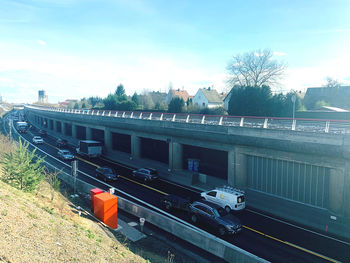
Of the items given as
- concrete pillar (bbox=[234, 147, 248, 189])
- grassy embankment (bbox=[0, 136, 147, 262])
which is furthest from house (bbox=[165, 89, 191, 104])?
grassy embankment (bbox=[0, 136, 147, 262])

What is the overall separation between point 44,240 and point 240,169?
18.2 meters

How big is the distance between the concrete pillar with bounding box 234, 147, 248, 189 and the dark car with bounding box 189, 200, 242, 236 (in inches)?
279

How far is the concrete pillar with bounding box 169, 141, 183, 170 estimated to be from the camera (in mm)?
31375

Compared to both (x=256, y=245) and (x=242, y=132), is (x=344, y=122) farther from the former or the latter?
(x=256, y=245)

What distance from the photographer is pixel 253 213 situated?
21578 mm

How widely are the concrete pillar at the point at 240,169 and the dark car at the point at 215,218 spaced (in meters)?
7.08

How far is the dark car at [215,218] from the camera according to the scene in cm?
1680

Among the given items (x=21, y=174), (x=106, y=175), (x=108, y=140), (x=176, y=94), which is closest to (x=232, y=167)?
(x=106, y=175)

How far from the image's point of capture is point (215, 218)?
1725cm

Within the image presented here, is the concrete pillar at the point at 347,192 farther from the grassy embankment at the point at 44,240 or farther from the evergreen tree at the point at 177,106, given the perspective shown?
the evergreen tree at the point at 177,106

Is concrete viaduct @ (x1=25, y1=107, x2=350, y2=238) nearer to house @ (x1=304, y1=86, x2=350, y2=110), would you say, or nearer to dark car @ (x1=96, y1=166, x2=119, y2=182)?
dark car @ (x1=96, y1=166, x2=119, y2=182)

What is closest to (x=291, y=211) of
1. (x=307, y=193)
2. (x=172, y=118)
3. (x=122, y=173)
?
(x=307, y=193)

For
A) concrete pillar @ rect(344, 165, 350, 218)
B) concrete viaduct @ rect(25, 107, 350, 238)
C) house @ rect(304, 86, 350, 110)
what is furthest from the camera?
house @ rect(304, 86, 350, 110)

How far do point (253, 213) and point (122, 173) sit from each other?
17.9m
